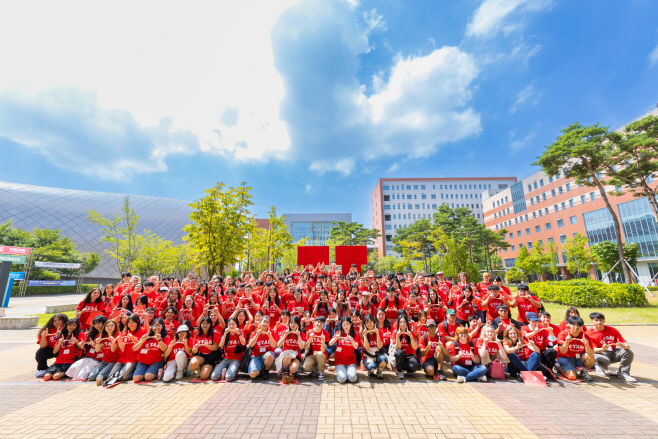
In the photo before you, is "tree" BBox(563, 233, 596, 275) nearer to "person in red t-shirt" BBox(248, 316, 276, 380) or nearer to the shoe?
the shoe

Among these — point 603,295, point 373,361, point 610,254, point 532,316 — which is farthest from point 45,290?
point 610,254

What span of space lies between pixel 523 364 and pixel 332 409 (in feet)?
15.2

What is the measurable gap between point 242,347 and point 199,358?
98 centimetres

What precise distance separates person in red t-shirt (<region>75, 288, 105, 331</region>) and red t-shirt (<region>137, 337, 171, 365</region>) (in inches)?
102

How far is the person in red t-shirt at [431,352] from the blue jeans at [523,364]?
1436 millimetres

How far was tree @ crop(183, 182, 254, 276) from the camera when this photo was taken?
1523 centimetres

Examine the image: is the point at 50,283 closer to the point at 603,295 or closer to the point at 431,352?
the point at 431,352

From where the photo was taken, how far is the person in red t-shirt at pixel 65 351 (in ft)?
20.8

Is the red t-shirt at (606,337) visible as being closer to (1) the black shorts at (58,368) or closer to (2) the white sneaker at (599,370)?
(2) the white sneaker at (599,370)

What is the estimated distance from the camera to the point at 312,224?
115 m

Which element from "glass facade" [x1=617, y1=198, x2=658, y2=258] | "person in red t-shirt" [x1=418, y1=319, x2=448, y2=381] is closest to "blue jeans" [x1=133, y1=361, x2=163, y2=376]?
"person in red t-shirt" [x1=418, y1=319, x2=448, y2=381]

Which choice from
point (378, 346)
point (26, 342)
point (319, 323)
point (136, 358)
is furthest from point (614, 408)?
point (26, 342)

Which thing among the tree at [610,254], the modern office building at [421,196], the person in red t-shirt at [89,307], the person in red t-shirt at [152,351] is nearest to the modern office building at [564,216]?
the tree at [610,254]

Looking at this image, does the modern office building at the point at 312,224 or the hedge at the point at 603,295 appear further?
the modern office building at the point at 312,224
